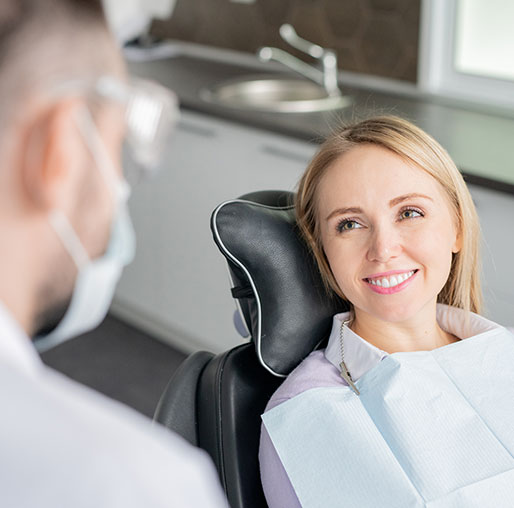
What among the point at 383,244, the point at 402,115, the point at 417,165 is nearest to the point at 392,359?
the point at 383,244

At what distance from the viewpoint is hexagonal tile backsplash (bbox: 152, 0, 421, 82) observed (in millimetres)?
2854

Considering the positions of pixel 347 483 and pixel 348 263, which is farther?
pixel 348 263

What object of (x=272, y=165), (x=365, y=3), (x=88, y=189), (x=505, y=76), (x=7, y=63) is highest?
(x=7, y=63)

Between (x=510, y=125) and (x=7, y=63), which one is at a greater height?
(x=7, y=63)

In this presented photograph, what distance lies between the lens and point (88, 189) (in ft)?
2.41

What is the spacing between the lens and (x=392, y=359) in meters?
1.34

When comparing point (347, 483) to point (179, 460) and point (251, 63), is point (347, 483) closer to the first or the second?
point (179, 460)

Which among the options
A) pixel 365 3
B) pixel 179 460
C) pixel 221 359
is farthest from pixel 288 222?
pixel 365 3

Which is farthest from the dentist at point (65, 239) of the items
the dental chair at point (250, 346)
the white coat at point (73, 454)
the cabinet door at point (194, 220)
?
the cabinet door at point (194, 220)

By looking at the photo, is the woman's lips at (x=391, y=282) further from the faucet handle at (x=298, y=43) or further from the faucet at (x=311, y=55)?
the faucet handle at (x=298, y=43)

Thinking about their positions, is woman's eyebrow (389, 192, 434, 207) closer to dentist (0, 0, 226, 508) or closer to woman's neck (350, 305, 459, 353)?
woman's neck (350, 305, 459, 353)

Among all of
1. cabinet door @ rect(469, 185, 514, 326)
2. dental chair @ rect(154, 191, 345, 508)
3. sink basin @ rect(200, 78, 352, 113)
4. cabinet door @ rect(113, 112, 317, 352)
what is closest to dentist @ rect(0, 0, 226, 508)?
dental chair @ rect(154, 191, 345, 508)

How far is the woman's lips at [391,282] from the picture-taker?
1338 mm

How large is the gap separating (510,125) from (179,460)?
6.86ft
